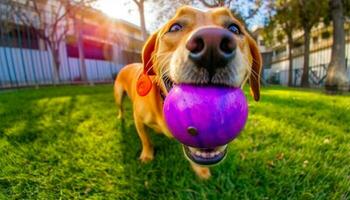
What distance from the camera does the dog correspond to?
1422 mm

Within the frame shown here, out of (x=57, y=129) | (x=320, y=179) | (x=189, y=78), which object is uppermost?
(x=189, y=78)

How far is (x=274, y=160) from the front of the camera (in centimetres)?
248

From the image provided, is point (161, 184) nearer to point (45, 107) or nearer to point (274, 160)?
point (274, 160)

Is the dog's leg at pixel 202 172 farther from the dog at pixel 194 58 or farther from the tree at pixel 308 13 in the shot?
the tree at pixel 308 13

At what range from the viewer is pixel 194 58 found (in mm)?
1483

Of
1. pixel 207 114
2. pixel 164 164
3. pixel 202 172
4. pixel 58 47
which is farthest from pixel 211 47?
pixel 58 47

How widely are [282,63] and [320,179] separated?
3445 cm

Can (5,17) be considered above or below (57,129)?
above

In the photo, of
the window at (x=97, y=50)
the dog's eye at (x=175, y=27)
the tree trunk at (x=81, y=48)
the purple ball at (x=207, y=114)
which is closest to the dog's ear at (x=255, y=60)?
the dog's eye at (x=175, y=27)

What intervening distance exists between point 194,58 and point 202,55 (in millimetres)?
65

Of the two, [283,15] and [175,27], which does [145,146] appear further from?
[283,15]

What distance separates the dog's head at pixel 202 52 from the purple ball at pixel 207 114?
61 mm

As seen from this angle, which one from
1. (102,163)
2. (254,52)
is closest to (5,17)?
(102,163)

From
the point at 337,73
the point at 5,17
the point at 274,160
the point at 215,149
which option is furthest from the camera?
the point at 5,17
